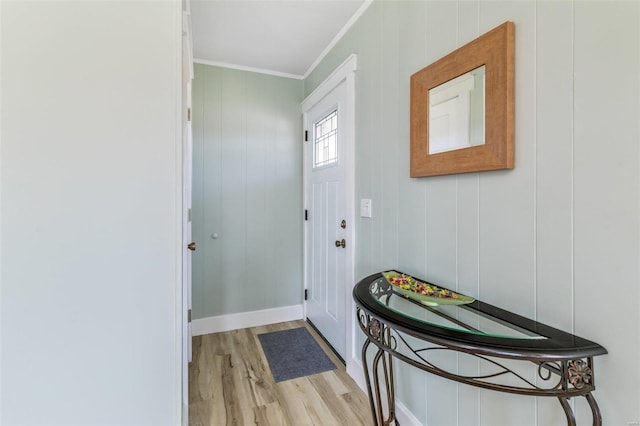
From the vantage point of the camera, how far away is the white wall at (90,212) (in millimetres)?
1088

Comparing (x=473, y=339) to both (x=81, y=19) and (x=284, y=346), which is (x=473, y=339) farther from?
(x=284, y=346)

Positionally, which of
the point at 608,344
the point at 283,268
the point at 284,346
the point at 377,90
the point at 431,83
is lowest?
the point at 284,346

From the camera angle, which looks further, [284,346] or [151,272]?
[284,346]

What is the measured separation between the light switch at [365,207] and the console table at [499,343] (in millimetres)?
600

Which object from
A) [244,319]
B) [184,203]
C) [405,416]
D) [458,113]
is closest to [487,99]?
[458,113]

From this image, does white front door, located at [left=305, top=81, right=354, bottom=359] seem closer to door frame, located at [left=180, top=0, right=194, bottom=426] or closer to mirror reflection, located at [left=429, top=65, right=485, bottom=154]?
mirror reflection, located at [left=429, top=65, right=485, bottom=154]

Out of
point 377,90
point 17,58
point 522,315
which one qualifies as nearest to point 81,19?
point 17,58

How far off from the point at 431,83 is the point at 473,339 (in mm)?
1022

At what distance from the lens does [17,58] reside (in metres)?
1.08

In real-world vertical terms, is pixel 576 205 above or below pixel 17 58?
below

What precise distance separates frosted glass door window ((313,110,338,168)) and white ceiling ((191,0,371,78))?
0.54 metres

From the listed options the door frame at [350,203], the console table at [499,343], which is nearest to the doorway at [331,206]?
the door frame at [350,203]

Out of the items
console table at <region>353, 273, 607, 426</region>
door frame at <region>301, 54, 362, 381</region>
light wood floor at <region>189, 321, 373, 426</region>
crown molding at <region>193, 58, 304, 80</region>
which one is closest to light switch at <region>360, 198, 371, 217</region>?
door frame at <region>301, 54, 362, 381</region>

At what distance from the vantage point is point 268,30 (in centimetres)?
208
